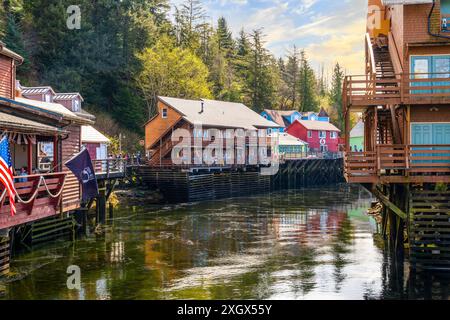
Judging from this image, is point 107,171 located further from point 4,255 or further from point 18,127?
point 18,127

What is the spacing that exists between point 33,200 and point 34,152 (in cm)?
792

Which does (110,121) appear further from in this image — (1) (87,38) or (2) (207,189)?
(2) (207,189)

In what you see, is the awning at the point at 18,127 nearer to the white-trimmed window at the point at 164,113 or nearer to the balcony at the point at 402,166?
the balcony at the point at 402,166

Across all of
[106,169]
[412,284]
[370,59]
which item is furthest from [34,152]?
[412,284]

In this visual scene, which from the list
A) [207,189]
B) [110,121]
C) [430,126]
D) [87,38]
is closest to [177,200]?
[207,189]

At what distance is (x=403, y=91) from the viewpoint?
19.7 m

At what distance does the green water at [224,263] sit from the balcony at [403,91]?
22.4 feet

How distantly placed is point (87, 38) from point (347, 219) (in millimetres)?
40777

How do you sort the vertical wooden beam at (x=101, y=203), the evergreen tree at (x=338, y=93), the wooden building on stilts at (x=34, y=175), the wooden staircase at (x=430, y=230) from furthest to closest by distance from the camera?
the evergreen tree at (x=338, y=93) → the vertical wooden beam at (x=101, y=203) → the wooden staircase at (x=430, y=230) → the wooden building on stilts at (x=34, y=175)

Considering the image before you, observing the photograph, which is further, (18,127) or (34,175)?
(34,175)

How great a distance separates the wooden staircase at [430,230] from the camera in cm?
1845

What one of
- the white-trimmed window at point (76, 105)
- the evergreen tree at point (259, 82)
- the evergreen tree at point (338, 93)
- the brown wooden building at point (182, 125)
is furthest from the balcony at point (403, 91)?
the evergreen tree at point (338, 93)

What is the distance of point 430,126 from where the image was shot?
20516 mm

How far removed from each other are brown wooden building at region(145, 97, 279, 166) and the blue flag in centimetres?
2402
